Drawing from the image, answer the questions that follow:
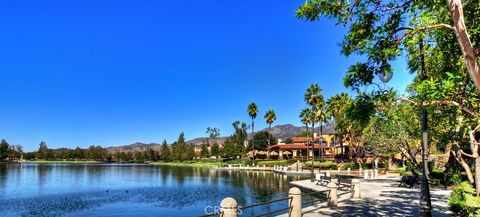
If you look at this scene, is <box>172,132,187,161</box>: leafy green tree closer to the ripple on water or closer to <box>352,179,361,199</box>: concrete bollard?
the ripple on water

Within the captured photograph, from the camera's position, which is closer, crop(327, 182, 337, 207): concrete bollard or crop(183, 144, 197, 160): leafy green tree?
crop(327, 182, 337, 207): concrete bollard

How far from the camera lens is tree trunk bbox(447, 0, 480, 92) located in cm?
592

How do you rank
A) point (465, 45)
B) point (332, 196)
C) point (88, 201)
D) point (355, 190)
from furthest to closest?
1. point (88, 201)
2. point (355, 190)
3. point (332, 196)
4. point (465, 45)

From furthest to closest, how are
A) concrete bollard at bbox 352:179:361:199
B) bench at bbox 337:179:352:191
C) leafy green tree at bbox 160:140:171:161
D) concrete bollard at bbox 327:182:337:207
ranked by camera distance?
leafy green tree at bbox 160:140:171:161
bench at bbox 337:179:352:191
concrete bollard at bbox 352:179:361:199
concrete bollard at bbox 327:182:337:207

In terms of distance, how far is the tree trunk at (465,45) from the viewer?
233 inches

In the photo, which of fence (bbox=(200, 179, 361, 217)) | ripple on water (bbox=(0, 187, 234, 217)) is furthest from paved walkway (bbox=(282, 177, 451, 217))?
ripple on water (bbox=(0, 187, 234, 217))

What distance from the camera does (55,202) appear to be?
3481 cm

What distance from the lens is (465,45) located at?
600cm

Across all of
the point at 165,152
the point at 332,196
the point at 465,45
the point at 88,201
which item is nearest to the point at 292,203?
the point at 332,196

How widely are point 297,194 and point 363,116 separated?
5819 mm

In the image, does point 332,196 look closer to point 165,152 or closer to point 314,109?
point 314,109

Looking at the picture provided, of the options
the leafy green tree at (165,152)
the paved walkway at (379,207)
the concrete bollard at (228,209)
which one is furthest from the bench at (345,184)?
the leafy green tree at (165,152)

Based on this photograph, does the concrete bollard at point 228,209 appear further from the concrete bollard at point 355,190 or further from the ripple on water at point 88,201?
the ripple on water at point 88,201

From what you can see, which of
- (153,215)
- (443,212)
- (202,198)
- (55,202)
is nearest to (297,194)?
(443,212)
